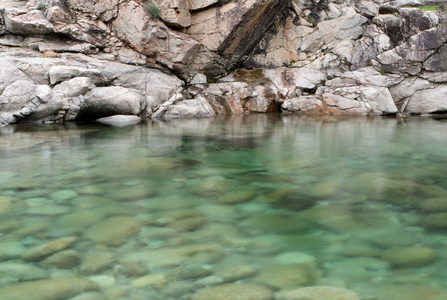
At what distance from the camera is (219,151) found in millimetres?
5816

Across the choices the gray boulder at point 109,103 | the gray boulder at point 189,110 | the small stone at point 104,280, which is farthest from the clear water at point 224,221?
the gray boulder at point 189,110

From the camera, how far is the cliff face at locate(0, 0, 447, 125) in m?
12.0

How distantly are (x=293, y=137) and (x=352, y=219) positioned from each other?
4.78 metres

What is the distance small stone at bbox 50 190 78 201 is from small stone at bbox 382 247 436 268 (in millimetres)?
2596

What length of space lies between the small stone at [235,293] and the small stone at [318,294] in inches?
2.9

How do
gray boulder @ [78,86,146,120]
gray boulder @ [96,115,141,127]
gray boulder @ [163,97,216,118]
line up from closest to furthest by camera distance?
gray boulder @ [96,115,141,127] < gray boulder @ [78,86,146,120] < gray boulder @ [163,97,216,118]

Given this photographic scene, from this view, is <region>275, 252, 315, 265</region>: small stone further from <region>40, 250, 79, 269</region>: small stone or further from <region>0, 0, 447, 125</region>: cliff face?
<region>0, 0, 447, 125</region>: cliff face

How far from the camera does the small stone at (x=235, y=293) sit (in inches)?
71.0

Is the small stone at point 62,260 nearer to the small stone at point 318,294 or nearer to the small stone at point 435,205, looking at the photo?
the small stone at point 318,294

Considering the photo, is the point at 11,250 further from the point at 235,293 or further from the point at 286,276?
the point at 286,276

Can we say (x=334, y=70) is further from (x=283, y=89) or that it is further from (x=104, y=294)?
(x=104, y=294)

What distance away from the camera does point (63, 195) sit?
3393mm

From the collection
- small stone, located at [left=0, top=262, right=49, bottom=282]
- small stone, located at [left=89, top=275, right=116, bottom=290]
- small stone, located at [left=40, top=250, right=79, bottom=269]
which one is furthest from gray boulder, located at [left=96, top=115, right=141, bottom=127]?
small stone, located at [left=89, top=275, right=116, bottom=290]

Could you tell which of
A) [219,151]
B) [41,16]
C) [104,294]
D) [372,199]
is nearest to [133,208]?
[104,294]
